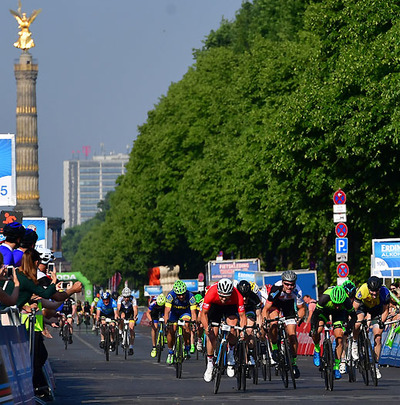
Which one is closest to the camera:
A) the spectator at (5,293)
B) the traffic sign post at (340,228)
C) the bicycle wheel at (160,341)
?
the spectator at (5,293)

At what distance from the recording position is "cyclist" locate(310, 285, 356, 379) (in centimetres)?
2169

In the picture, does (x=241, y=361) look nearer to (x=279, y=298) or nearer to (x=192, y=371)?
(x=279, y=298)

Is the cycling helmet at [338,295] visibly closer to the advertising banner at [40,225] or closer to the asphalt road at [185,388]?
the asphalt road at [185,388]

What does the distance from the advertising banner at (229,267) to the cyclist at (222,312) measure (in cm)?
3064

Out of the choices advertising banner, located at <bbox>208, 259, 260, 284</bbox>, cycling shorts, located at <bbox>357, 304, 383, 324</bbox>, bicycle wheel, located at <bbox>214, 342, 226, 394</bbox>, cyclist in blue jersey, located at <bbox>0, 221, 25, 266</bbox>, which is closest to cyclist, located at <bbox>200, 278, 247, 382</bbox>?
bicycle wheel, located at <bbox>214, 342, 226, 394</bbox>

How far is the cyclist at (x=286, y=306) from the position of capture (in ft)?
73.6

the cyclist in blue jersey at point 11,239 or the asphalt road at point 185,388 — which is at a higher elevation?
the cyclist in blue jersey at point 11,239

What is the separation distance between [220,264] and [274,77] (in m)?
7.84

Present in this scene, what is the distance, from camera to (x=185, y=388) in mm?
22656

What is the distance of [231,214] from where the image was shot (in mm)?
62375

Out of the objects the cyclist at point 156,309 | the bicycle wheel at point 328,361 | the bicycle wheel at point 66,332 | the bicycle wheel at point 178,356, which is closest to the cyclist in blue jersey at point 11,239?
the bicycle wheel at point 328,361

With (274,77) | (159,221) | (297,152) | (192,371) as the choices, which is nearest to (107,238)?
(159,221)

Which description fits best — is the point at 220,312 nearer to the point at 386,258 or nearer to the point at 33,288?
the point at 33,288

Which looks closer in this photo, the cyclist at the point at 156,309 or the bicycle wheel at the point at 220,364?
the bicycle wheel at the point at 220,364
